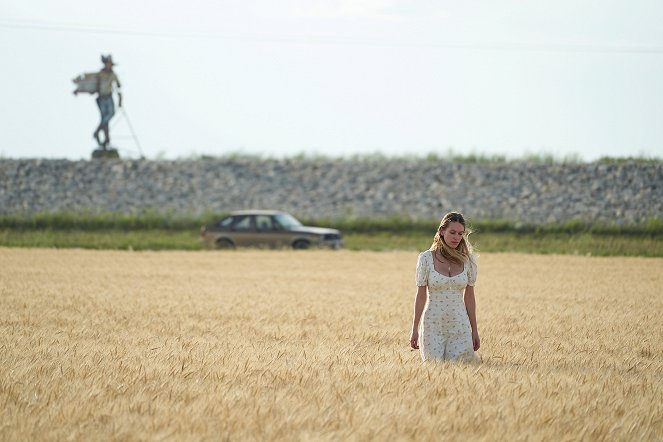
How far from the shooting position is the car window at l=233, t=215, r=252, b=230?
1363 inches

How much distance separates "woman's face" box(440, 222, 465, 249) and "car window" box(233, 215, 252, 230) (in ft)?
82.2

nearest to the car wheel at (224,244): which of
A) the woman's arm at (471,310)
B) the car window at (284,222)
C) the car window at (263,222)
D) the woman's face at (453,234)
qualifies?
the car window at (263,222)

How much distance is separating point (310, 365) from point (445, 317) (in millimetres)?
1449

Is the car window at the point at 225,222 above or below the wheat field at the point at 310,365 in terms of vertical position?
above

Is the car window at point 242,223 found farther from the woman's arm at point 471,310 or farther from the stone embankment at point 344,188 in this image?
the woman's arm at point 471,310

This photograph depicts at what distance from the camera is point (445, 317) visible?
9992mm

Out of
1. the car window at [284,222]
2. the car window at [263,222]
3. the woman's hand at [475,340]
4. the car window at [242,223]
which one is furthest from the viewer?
the car window at [242,223]

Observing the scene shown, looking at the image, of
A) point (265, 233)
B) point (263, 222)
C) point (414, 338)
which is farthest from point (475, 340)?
point (263, 222)

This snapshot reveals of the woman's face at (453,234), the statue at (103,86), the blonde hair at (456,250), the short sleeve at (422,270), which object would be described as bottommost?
the short sleeve at (422,270)

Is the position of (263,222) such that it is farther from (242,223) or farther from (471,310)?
(471,310)

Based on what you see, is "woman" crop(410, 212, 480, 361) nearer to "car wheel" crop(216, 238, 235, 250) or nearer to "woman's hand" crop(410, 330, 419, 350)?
"woman's hand" crop(410, 330, 419, 350)

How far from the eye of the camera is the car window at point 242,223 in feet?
114

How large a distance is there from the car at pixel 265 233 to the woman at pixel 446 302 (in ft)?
78.0

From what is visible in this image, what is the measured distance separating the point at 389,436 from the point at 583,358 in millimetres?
4594
